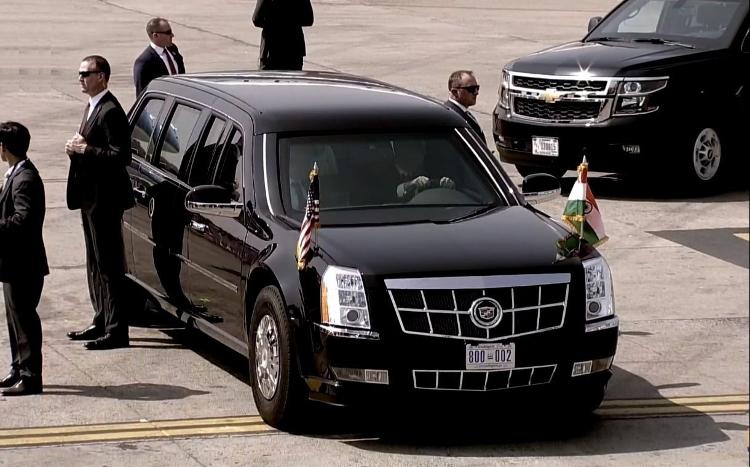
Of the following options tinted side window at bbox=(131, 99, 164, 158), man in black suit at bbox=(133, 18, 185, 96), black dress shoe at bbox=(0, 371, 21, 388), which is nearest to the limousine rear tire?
black dress shoe at bbox=(0, 371, 21, 388)

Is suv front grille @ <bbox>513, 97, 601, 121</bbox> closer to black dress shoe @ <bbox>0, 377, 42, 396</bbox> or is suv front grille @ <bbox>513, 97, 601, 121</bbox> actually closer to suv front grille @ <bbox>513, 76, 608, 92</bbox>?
suv front grille @ <bbox>513, 76, 608, 92</bbox>

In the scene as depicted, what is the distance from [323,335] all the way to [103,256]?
2.95 meters

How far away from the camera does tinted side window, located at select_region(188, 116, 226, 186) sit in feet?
34.3

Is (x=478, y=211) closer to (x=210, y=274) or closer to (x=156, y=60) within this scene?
(x=210, y=274)

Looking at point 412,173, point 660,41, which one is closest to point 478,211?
point 412,173

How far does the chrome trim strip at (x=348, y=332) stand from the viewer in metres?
8.63

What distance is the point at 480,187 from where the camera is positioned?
398 inches

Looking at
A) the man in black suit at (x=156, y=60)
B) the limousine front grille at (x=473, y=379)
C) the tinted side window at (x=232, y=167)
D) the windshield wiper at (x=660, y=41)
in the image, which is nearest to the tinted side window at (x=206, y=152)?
the tinted side window at (x=232, y=167)

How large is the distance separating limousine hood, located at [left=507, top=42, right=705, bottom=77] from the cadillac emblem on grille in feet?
26.8

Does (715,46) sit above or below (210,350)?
above

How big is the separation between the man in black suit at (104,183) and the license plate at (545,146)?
6181 mm

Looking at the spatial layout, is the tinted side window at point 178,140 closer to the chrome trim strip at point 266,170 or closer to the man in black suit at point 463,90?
the chrome trim strip at point 266,170

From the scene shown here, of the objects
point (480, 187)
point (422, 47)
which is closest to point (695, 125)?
point (480, 187)

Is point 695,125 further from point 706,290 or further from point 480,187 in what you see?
point 480,187
